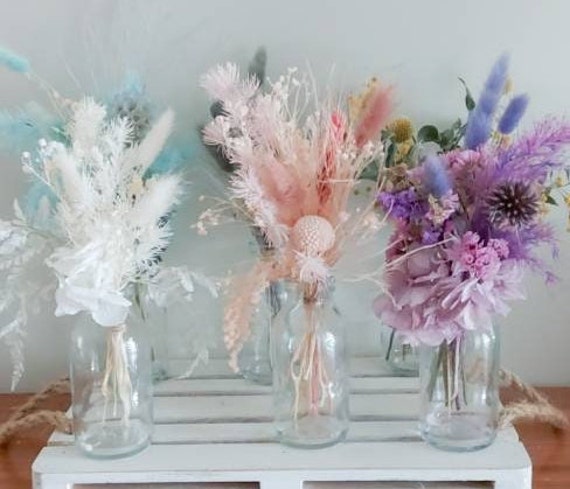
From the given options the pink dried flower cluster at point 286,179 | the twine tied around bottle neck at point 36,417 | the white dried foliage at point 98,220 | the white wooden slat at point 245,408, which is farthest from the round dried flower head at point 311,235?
the twine tied around bottle neck at point 36,417

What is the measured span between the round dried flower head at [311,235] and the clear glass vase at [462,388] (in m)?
0.16

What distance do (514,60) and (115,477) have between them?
2.12ft

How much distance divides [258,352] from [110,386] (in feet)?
0.72

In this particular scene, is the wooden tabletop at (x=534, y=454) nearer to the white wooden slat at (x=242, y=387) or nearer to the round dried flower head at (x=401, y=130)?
the white wooden slat at (x=242, y=387)

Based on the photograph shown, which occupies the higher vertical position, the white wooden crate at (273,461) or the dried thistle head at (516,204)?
the dried thistle head at (516,204)

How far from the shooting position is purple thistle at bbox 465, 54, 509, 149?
1.05m

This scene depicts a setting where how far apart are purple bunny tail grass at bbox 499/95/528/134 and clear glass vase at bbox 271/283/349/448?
24cm

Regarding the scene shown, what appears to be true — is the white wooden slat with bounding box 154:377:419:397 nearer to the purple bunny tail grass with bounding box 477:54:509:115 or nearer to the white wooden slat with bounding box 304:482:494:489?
the white wooden slat with bounding box 304:482:494:489

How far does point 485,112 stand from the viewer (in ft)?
3.47

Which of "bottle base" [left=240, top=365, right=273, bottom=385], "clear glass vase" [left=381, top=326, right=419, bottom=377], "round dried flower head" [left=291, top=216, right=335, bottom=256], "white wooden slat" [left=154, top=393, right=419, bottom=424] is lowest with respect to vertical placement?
"white wooden slat" [left=154, top=393, right=419, bottom=424]

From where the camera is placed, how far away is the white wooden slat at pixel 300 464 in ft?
3.36

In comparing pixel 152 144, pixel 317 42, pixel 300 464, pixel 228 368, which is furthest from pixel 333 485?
pixel 317 42

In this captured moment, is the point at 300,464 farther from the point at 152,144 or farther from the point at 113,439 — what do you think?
the point at 152,144

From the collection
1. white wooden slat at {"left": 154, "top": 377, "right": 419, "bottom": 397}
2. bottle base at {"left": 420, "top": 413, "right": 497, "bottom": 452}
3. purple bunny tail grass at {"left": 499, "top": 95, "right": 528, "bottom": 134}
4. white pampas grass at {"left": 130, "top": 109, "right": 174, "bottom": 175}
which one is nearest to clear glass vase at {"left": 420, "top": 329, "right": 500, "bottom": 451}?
bottle base at {"left": 420, "top": 413, "right": 497, "bottom": 452}
